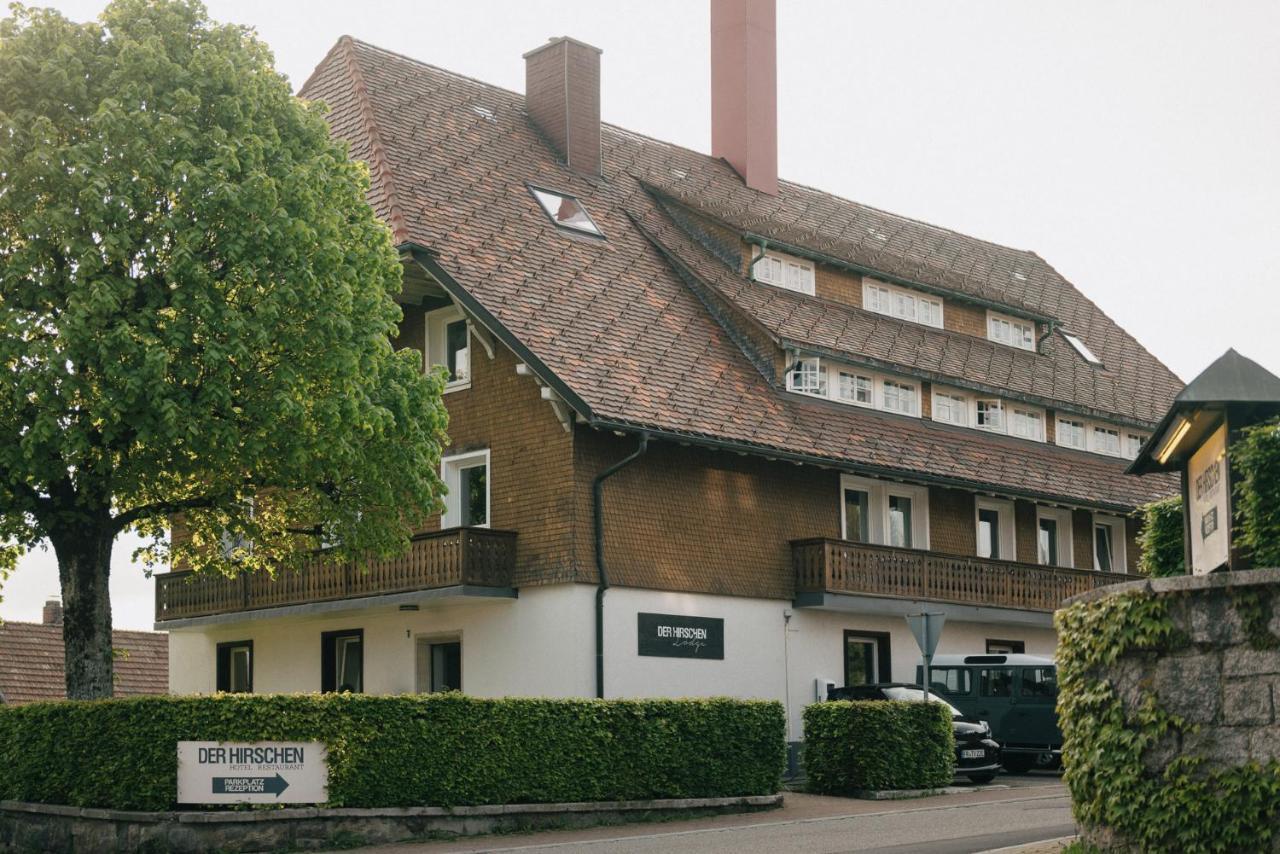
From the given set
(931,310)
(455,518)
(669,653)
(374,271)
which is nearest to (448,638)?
(455,518)

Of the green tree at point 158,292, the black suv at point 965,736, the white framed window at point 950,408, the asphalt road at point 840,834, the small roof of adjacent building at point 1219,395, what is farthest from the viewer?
the white framed window at point 950,408

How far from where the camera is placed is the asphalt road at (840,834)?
17266 millimetres

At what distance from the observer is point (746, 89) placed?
40.2 metres

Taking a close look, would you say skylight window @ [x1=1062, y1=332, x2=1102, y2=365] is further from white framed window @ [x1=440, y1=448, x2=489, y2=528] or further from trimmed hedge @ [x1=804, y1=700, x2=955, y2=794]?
trimmed hedge @ [x1=804, y1=700, x2=955, y2=794]

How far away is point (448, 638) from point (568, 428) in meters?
4.76

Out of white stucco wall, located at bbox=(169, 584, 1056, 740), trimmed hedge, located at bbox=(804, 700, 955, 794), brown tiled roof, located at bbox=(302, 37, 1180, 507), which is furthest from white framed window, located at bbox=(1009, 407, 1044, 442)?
trimmed hedge, located at bbox=(804, 700, 955, 794)

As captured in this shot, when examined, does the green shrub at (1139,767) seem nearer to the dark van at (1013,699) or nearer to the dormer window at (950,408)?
the dark van at (1013,699)

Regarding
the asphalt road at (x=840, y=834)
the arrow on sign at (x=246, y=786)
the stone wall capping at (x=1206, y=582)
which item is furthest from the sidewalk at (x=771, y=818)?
the stone wall capping at (x=1206, y=582)

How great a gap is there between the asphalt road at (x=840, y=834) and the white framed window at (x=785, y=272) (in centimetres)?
1483

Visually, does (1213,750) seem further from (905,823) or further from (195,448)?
(195,448)

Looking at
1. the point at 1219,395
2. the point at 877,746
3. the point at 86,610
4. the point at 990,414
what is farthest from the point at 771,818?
the point at 990,414

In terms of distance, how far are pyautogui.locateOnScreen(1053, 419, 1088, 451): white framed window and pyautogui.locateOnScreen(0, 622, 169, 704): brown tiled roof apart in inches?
918

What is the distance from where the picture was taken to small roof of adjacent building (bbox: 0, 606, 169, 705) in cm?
4531

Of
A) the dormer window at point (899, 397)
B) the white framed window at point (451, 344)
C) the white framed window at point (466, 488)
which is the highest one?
the white framed window at point (451, 344)
